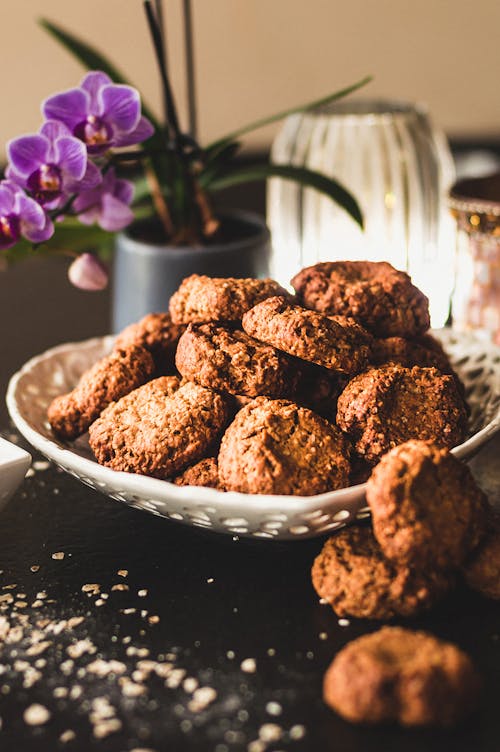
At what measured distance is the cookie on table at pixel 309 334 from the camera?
0.70 metres

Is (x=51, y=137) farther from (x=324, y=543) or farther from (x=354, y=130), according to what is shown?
(x=354, y=130)

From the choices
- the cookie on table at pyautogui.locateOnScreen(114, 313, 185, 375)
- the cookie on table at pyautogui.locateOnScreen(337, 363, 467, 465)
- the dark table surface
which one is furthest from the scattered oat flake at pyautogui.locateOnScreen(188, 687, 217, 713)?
the cookie on table at pyautogui.locateOnScreen(114, 313, 185, 375)

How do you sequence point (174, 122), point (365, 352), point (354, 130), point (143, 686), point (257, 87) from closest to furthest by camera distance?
point (143, 686) → point (365, 352) → point (174, 122) → point (354, 130) → point (257, 87)

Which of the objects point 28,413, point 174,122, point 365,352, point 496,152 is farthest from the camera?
point 496,152

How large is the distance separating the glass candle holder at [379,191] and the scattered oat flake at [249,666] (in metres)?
0.75

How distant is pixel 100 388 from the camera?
79 cm

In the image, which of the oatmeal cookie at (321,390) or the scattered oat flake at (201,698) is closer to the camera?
the scattered oat flake at (201,698)

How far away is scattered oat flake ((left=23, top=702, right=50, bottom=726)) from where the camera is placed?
0.58 metres

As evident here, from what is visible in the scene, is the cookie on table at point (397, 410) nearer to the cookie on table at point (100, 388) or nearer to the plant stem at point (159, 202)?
the cookie on table at point (100, 388)

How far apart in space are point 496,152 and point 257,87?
61 cm

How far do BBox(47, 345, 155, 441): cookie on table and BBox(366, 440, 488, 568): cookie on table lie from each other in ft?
0.82

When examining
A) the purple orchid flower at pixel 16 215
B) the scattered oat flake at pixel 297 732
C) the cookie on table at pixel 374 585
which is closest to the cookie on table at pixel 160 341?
the purple orchid flower at pixel 16 215

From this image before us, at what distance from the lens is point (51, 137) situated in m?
0.86

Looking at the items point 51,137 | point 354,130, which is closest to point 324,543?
point 51,137
